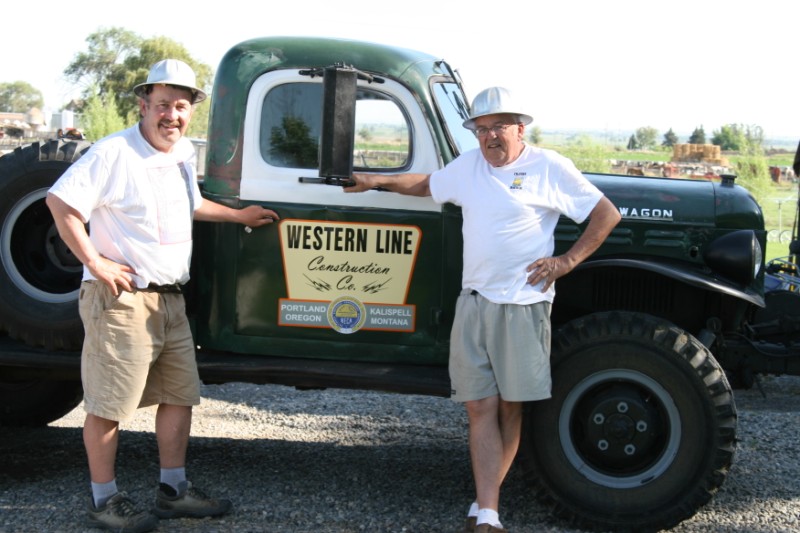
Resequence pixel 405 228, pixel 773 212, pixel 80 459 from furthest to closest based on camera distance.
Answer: pixel 773 212 < pixel 80 459 < pixel 405 228

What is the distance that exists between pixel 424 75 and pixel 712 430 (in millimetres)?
2160

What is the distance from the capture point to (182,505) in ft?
14.8

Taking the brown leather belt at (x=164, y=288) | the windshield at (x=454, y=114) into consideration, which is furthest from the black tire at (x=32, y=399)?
the windshield at (x=454, y=114)

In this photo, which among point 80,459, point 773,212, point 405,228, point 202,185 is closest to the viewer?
point 405,228

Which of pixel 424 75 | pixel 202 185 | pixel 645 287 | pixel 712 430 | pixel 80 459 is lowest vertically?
pixel 80 459

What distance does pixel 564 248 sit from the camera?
15.8ft

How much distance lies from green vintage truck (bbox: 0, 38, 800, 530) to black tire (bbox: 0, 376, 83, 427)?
118 cm

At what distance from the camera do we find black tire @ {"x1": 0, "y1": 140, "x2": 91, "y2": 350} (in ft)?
15.5

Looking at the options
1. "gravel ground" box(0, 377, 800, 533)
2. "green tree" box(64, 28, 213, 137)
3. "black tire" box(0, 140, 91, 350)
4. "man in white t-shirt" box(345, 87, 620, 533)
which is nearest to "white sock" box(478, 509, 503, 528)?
"man in white t-shirt" box(345, 87, 620, 533)

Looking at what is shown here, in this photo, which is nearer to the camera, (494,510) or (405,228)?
(494,510)

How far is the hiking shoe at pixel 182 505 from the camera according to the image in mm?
4500

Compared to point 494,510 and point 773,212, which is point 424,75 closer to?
point 494,510

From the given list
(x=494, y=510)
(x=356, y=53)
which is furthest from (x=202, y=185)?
(x=494, y=510)

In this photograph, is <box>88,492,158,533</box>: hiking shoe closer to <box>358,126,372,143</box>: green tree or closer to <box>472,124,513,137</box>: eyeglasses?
<box>358,126,372,143</box>: green tree
